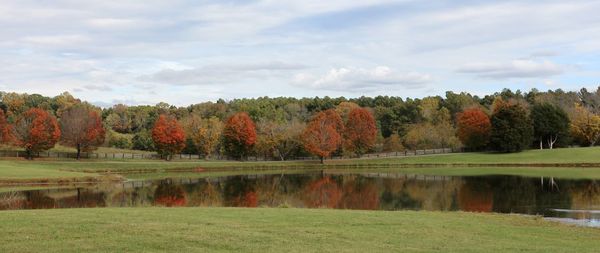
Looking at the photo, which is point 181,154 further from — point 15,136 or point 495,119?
point 495,119

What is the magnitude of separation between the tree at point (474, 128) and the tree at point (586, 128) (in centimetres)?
1423

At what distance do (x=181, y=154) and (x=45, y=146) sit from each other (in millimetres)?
24059

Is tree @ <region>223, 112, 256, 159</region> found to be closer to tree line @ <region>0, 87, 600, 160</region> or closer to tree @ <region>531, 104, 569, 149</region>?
tree line @ <region>0, 87, 600, 160</region>

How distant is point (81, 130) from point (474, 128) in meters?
61.7

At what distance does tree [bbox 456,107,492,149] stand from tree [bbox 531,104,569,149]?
727 cm

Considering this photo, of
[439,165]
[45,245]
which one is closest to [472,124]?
[439,165]

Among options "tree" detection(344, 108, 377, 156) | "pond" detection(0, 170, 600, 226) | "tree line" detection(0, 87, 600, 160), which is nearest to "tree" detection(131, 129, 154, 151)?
"tree line" detection(0, 87, 600, 160)

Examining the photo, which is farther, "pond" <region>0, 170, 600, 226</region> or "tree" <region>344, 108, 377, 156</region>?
"tree" <region>344, 108, 377, 156</region>

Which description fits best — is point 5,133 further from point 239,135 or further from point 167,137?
point 239,135

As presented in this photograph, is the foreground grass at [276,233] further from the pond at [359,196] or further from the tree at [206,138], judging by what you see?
the tree at [206,138]

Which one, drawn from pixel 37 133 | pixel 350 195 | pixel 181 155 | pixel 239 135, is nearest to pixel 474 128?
pixel 239 135

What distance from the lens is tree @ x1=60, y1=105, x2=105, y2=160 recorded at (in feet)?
291

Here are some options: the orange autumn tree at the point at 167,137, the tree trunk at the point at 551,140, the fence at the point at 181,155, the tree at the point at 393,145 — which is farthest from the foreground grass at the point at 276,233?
the tree at the point at 393,145

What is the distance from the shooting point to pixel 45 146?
8500cm
